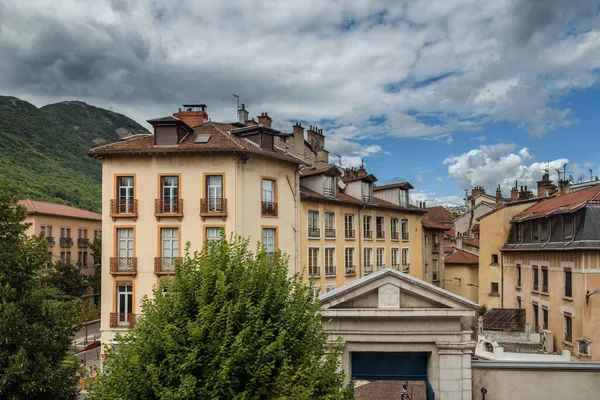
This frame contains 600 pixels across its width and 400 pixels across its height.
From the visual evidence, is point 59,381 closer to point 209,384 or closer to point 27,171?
point 209,384

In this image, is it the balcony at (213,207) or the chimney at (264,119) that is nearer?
the balcony at (213,207)

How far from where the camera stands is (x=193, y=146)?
92.3 feet

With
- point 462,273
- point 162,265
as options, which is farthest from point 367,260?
point 162,265

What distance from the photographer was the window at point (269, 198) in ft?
99.0

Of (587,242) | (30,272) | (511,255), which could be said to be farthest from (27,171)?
(587,242)

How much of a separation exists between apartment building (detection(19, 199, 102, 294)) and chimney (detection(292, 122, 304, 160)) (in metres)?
31.1

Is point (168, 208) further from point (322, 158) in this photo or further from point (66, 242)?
point (66, 242)

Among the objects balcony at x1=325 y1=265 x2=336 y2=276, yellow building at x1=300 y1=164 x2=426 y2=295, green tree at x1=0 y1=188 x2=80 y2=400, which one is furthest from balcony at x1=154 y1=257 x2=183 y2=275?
balcony at x1=325 y1=265 x2=336 y2=276

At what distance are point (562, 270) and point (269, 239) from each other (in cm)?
1845

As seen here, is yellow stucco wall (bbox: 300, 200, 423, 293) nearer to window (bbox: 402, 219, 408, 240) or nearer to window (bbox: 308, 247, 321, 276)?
window (bbox: 308, 247, 321, 276)

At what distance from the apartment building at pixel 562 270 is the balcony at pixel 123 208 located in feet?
85.3

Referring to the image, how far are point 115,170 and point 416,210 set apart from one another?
30255 millimetres

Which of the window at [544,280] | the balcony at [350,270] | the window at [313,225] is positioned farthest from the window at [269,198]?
the window at [544,280]

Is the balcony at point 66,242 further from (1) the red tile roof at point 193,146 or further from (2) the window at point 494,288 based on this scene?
(2) the window at point 494,288
